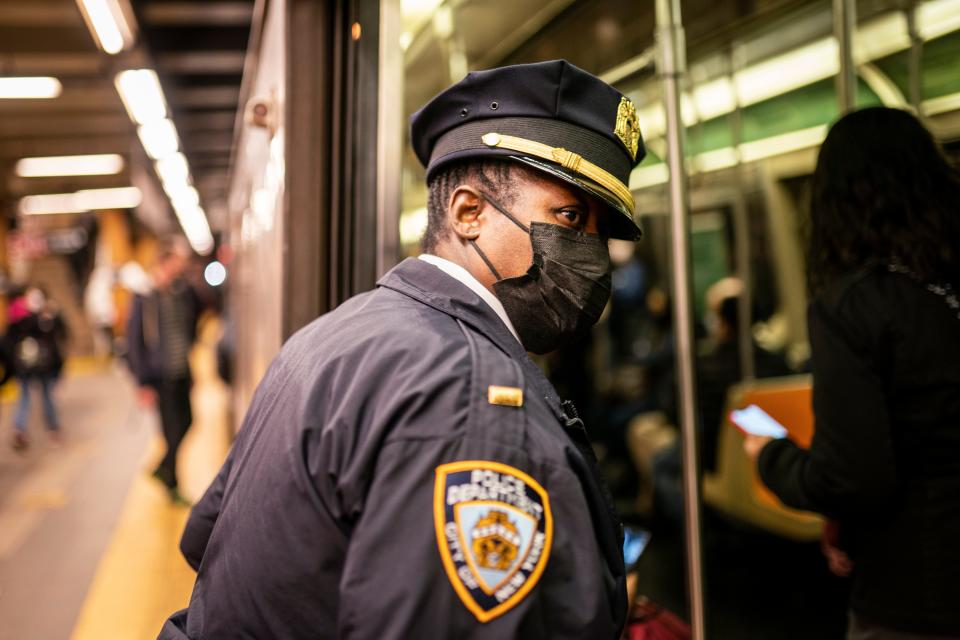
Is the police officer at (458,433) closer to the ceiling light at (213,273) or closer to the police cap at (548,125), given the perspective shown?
the police cap at (548,125)

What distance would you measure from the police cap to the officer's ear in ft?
0.19

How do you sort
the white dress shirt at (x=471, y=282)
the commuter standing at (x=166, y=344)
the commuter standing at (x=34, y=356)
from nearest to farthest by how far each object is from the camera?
1. the white dress shirt at (x=471, y=282)
2. the commuter standing at (x=166, y=344)
3. the commuter standing at (x=34, y=356)

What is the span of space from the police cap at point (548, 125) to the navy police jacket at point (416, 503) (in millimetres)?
266

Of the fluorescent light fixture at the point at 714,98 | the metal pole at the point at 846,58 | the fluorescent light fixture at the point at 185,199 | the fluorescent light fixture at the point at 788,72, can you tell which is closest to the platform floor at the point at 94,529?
the metal pole at the point at 846,58

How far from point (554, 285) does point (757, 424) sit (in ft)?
3.36

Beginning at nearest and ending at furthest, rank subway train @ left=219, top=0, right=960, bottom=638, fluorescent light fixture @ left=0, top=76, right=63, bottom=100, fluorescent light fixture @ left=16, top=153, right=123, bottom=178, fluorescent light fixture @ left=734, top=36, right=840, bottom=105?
subway train @ left=219, top=0, right=960, bottom=638 < fluorescent light fixture @ left=734, top=36, right=840, bottom=105 < fluorescent light fixture @ left=0, top=76, right=63, bottom=100 < fluorescent light fixture @ left=16, top=153, right=123, bottom=178

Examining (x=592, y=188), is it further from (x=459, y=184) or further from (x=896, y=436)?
(x=896, y=436)

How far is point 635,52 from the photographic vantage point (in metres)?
4.12

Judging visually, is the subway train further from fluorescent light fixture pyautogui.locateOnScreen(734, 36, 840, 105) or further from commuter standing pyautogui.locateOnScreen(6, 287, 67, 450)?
commuter standing pyautogui.locateOnScreen(6, 287, 67, 450)

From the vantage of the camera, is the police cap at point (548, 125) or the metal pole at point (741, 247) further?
the metal pole at point (741, 247)

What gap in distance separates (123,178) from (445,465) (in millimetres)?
17844

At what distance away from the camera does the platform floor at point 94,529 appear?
3.44m

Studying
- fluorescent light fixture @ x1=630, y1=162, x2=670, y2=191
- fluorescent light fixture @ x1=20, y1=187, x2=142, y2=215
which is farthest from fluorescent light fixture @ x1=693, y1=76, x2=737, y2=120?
fluorescent light fixture @ x1=20, y1=187, x2=142, y2=215

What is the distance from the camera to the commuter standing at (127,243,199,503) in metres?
5.83
